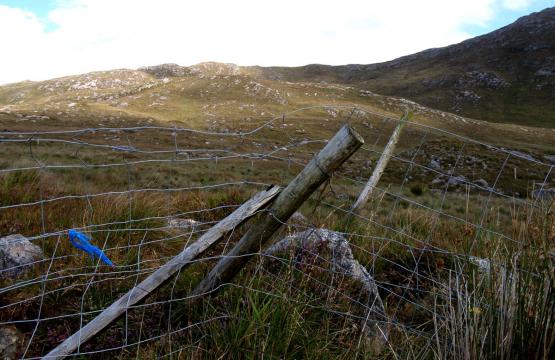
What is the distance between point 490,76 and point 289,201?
122m

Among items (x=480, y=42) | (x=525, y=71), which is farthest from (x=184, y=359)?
(x=480, y=42)

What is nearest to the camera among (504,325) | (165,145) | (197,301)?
(504,325)

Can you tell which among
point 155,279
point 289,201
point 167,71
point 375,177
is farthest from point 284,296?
point 167,71

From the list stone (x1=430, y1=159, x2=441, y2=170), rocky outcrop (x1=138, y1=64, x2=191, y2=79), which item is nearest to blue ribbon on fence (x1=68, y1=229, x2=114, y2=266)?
stone (x1=430, y1=159, x2=441, y2=170)

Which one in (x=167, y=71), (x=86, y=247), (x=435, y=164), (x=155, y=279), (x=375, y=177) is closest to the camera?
(x=155, y=279)

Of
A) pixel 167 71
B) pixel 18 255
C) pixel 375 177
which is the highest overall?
pixel 18 255

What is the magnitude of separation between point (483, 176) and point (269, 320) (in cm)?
2301

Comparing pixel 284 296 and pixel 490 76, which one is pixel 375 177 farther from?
pixel 490 76

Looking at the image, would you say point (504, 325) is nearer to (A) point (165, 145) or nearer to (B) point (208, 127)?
(A) point (165, 145)

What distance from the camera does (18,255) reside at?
3.43 m

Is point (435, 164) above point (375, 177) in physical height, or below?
below

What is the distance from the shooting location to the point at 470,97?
339ft

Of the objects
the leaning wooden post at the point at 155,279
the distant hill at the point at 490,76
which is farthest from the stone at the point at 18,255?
the distant hill at the point at 490,76

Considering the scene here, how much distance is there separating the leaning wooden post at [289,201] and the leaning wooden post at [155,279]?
0.11m
